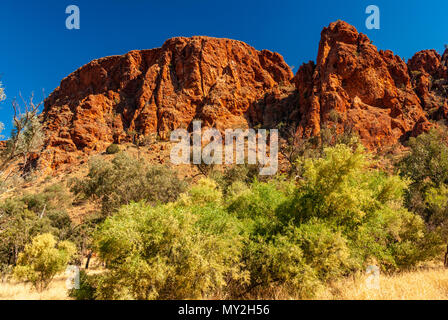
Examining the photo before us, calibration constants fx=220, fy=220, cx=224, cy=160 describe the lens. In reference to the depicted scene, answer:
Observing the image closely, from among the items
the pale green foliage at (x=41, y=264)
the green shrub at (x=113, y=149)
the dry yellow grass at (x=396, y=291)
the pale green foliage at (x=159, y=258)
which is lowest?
the pale green foliage at (x=41, y=264)

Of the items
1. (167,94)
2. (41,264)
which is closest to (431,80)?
(167,94)

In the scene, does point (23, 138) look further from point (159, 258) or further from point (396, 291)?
point (396, 291)

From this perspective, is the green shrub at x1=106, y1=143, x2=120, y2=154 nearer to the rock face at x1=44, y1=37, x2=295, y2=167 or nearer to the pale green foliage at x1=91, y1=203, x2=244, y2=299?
the rock face at x1=44, y1=37, x2=295, y2=167

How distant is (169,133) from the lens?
6284cm

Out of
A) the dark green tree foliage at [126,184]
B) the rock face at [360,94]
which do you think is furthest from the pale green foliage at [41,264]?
the rock face at [360,94]

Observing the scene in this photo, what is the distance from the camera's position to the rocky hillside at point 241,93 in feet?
159

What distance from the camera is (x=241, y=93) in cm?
6800

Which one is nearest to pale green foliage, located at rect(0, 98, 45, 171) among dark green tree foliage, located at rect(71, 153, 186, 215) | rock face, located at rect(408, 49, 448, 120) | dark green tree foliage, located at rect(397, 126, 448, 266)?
dark green tree foliage, located at rect(71, 153, 186, 215)

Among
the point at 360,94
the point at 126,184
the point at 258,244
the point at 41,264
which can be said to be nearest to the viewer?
the point at 258,244

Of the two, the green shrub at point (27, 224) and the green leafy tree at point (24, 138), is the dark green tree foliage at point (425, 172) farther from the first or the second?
the green shrub at point (27, 224)

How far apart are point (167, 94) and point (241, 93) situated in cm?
2323

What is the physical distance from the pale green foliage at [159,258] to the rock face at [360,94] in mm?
44780

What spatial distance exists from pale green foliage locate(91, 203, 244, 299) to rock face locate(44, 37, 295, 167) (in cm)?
5471
